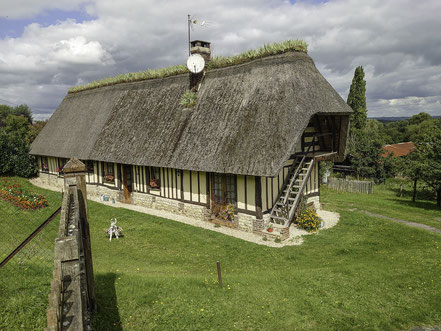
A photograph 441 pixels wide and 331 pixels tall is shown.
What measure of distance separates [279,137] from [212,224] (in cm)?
487

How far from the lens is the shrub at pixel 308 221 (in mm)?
12617

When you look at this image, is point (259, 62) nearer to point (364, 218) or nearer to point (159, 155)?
point (159, 155)

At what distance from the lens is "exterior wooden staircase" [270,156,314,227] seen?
12085mm

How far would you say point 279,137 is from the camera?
36.9 feet

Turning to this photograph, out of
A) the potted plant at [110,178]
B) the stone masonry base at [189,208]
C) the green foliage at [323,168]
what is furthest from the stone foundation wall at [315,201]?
the potted plant at [110,178]

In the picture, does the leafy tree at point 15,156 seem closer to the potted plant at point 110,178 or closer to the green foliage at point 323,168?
the potted plant at point 110,178

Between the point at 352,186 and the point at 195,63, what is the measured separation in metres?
15.1

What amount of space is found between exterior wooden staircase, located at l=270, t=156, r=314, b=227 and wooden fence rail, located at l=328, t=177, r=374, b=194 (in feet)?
37.8

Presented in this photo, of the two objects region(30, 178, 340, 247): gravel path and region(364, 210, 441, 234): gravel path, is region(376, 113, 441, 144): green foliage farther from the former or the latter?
region(30, 178, 340, 247): gravel path

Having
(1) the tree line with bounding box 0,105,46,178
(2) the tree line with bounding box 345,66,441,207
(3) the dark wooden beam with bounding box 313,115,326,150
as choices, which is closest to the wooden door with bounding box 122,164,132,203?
(3) the dark wooden beam with bounding box 313,115,326,150

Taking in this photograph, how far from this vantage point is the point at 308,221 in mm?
12719

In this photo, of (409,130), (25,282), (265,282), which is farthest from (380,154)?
(409,130)

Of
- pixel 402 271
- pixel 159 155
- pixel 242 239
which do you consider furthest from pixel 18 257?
pixel 402 271

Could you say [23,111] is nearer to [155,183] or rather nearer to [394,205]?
[155,183]
